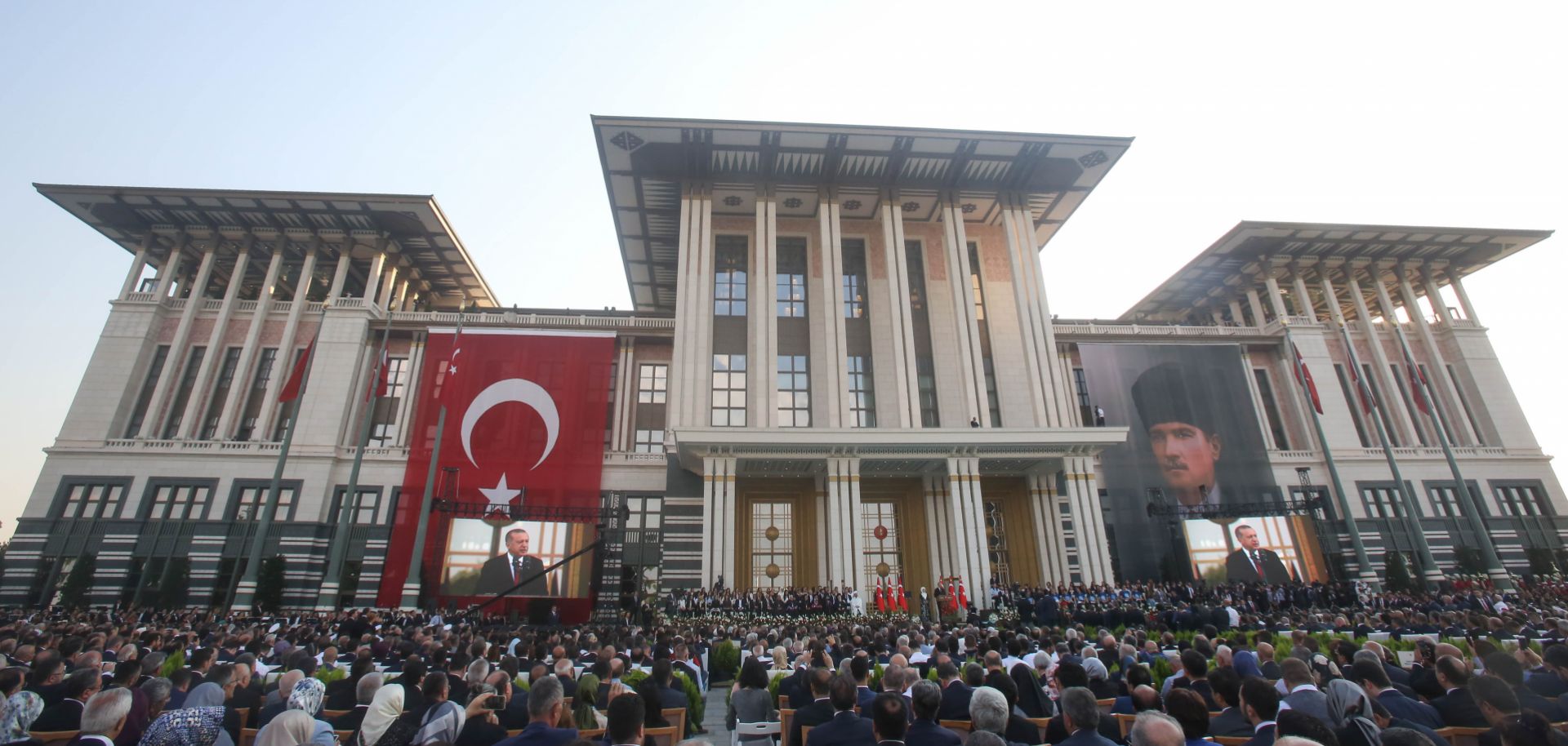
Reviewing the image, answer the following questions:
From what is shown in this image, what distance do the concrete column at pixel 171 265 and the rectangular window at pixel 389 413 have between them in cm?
1190

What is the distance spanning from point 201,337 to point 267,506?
14720 millimetres

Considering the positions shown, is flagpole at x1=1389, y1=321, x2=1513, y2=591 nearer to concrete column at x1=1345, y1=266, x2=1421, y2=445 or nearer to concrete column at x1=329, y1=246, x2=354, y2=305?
concrete column at x1=1345, y1=266, x2=1421, y2=445

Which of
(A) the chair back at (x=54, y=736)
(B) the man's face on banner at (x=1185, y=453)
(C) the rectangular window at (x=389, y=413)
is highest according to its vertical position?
(C) the rectangular window at (x=389, y=413)

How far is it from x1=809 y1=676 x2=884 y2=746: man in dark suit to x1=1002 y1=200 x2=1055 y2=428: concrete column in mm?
26028

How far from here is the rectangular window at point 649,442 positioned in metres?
33.9

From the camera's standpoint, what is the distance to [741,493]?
31.5 metres

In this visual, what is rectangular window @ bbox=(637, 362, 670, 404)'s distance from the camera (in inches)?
1375

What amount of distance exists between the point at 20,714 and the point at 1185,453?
3732 centimetres

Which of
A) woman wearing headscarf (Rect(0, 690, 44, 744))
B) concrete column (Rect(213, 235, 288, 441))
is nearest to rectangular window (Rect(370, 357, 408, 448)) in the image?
concrete column (Rect(213, 235, 288, 441))

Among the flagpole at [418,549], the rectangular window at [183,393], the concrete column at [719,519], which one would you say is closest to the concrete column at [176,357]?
the rectangular window at [183,393]

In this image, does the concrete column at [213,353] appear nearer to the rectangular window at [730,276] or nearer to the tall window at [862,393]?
the rectangular window at [730,276]

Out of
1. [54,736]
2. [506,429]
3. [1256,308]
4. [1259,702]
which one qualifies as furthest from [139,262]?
[1256,308]

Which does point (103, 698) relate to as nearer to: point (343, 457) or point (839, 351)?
point (839, 351)

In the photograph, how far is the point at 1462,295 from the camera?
137ft
